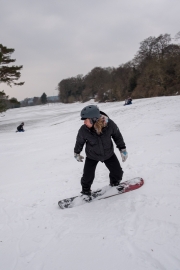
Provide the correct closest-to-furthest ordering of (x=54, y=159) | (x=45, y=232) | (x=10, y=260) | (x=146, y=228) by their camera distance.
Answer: (x=10, y=260) → (x=146, y=228) → (x=45, y=232) → (x=54, y=159)

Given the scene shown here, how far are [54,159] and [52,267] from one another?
505cm

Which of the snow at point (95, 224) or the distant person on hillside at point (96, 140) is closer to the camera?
the snow at point (95, 224)

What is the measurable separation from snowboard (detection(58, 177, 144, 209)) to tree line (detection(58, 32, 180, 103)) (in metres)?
28.0

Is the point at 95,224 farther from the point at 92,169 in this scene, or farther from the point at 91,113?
the point at 91,113

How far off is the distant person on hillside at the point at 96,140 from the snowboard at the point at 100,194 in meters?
0.12

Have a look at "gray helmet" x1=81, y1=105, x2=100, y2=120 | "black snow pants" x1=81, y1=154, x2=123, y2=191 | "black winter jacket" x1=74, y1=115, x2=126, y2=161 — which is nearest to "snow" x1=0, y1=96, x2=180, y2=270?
"black snow pants" x1=81, y1=154, x2=123, y2=191

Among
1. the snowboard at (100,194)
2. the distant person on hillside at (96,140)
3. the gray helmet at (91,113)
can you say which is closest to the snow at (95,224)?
the snowboard at (100,194)

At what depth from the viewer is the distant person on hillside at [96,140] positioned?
323 cm

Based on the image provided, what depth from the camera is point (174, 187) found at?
358 cm

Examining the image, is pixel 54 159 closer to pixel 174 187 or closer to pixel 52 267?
pixel 174 187

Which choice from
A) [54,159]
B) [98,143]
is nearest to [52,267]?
[98,143]

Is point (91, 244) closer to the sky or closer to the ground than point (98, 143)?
closer to the ground

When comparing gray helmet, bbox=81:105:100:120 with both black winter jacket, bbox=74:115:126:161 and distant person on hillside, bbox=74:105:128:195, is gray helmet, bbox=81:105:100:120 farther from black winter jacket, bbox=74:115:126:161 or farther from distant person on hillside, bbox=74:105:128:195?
black winter jacket, bbox=74:115:126:161

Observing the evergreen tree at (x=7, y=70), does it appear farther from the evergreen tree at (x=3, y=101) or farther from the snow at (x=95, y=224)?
the snow at (x=95, y=224)
